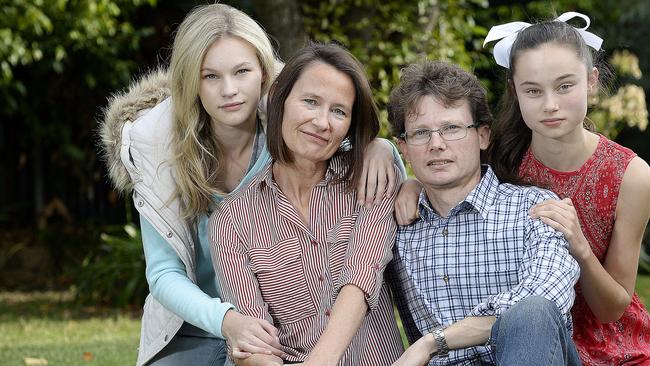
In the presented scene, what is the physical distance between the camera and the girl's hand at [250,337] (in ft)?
9.88

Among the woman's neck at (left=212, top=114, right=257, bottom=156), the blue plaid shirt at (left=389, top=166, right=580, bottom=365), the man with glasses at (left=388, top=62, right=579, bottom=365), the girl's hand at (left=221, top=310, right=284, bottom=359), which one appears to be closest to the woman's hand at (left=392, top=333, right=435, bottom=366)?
the man with glasses at (left=388, top=62, right=579, bottom=365)

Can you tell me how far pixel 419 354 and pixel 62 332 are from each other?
13.6ft

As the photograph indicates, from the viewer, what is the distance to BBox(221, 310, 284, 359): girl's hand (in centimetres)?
301

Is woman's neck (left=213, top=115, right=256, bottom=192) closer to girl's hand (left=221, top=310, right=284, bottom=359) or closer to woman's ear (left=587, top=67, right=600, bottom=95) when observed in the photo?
girl's hand (left=221, top=310, right=284, bottom=359)

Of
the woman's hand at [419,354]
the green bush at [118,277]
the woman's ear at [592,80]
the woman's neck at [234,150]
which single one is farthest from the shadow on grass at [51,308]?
the woman's ear at [592,80]

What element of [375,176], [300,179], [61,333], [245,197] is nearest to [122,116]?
[245,197]

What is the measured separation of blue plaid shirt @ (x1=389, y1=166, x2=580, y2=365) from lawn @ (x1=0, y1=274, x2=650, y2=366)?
2.51 metres

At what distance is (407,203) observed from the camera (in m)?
3.23

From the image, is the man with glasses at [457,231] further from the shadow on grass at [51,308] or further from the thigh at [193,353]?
the shadow on grass at [51,308]

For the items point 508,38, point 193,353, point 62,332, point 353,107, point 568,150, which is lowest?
point 62,332

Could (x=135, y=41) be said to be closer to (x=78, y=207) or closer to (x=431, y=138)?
(x=78, y=207)

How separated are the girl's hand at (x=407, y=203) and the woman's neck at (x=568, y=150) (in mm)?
431

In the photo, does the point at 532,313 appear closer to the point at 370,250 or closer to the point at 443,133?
the point at 370,250

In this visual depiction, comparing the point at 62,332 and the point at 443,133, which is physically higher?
the point at 443,133
